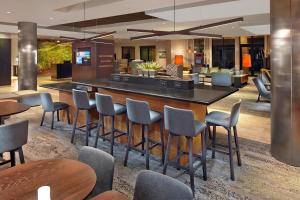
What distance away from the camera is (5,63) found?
583 inches

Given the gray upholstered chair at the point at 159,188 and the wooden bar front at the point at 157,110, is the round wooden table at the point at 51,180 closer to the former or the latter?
the gray upholstered chair at the point at 159,188

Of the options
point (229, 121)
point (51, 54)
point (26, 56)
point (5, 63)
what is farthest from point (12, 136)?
point (51, 54)

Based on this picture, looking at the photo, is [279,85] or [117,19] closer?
[279,85]

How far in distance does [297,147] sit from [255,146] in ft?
2.98

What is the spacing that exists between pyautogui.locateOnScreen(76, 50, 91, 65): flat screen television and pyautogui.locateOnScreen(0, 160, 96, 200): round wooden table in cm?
1037

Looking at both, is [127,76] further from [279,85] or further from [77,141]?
[279,85]

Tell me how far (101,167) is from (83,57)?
10760 millimetres

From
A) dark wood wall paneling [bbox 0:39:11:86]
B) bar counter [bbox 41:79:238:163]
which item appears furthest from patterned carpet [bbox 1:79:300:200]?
dark wood wall paneling [bbox 0:39:11:86]

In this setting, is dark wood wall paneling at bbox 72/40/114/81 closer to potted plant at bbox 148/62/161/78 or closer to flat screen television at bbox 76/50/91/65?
flat screen television at bbox 76/50/91/65

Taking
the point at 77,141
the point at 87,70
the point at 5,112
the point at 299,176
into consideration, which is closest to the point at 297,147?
the point at 299,176

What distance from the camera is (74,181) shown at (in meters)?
1.77

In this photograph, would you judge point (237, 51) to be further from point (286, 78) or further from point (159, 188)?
point (159, 188)

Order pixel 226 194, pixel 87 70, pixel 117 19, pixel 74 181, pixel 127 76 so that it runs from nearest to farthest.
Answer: pixel 74 181, pixel 226 194, pixel 127 76, pixel 117 19, pixel 87 70

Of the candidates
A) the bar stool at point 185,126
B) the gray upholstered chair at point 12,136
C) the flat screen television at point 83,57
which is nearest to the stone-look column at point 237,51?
the flat screen television at point 83,57
